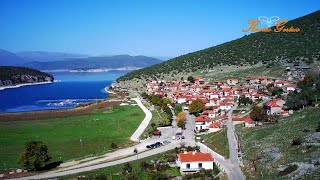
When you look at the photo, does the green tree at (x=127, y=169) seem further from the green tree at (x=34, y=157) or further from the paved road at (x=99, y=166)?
the green tree at (x=34, y=157)

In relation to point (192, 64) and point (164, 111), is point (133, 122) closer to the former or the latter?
point (164, 111)

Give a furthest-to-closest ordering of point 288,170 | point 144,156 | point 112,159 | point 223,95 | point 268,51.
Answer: point 268,51, point 223,95, point 144,156, point 112,159, point 288,170

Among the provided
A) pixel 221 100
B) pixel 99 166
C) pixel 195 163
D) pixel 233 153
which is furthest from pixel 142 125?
pixel 195 163

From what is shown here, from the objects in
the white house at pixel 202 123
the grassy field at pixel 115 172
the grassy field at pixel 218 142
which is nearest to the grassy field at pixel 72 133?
the grassy field at pixel 115 172

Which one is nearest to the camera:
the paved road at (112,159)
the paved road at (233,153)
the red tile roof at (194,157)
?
the paved road at (233,153)

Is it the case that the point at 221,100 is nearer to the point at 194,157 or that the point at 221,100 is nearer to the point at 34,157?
the point at 194,157

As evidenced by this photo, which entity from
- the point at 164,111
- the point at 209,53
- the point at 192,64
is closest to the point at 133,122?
the point at 164,111

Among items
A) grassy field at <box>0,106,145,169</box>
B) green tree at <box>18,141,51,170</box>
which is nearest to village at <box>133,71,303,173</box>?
grassy field at <box>0,106,145,169</box>
